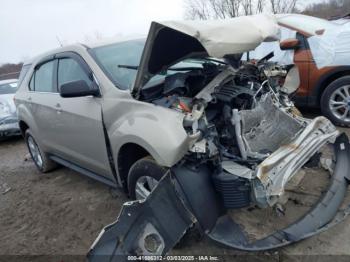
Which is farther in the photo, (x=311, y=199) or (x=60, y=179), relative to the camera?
(x=60, y=179)

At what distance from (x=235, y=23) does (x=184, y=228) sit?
1784 millimetres

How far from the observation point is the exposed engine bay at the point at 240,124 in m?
2.65

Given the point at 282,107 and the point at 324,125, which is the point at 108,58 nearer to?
the point at 282,107

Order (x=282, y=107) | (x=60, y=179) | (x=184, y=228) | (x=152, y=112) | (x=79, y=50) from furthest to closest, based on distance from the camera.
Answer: (x=60, y=179) < (x=79, y=50) < (x=282, y=107) < (x=152, y=112) < (x=184, y=228)

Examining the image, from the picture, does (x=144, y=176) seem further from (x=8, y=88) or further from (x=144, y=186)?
(x=8, y=88)

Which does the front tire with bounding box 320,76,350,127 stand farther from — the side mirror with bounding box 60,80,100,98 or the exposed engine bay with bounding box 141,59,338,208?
the side mirror with bounding box 60,80,100,98

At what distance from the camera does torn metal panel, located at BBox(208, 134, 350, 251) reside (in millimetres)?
2580

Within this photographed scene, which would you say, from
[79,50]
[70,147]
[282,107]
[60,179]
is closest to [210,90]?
[282,107]

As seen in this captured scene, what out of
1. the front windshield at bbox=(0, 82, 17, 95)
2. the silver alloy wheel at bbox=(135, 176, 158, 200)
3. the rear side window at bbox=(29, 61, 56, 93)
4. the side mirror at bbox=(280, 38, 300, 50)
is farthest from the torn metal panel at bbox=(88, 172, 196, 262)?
the front windshield at bbox=(0, 82, 17, 95)

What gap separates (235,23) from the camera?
10.4 feet

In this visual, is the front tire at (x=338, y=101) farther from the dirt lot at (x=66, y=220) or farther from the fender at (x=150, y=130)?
the fender at (x=150, y=130)

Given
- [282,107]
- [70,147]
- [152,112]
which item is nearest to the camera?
[152,112]

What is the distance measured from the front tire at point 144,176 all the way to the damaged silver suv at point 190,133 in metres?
0.01

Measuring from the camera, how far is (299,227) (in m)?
2.76
